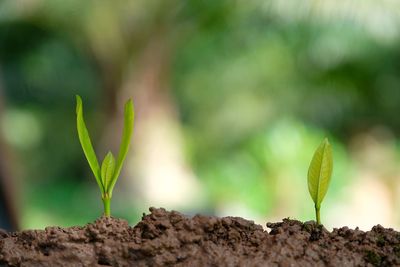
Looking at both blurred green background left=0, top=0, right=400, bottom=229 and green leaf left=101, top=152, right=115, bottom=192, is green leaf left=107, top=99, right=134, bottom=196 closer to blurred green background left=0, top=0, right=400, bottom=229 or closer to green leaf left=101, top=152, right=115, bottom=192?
green leaf left=101, top=152, right=115, bottom=192

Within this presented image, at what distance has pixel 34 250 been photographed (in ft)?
2.97

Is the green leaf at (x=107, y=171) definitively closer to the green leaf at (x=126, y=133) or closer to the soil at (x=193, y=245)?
the green leaf at (x=126, y=133)

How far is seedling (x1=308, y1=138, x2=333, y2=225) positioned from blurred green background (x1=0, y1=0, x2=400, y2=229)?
148 inches

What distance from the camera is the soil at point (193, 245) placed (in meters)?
0.87

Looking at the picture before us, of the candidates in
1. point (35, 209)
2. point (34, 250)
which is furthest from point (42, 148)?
point (34, 250)

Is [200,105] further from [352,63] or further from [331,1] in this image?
[331,1]

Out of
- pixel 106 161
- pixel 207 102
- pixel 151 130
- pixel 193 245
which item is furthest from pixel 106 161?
pixel 207 102

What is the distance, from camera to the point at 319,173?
1.00 metres

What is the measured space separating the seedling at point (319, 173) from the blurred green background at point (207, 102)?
3764 millimetres

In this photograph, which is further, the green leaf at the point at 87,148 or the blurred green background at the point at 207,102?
the blurred green background at the point at 207,102

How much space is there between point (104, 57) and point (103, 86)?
468 millimetres

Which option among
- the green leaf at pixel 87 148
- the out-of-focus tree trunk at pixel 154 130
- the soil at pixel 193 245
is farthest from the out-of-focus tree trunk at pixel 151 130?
the soil at pixel 193 245

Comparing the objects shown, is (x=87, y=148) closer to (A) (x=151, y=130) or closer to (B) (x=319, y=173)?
(B) (x=319, y=173)

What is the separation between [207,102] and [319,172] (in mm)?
18442
